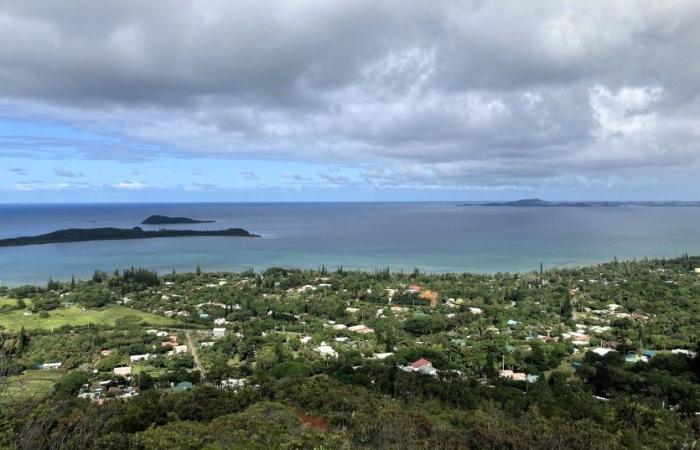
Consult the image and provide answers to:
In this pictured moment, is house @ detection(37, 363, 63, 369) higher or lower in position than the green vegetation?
lower

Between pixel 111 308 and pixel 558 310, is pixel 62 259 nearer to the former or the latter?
pixel 111 308

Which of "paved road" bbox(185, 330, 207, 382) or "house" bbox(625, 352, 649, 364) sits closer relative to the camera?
"paved road" bbox(185, 330, 207, 382)

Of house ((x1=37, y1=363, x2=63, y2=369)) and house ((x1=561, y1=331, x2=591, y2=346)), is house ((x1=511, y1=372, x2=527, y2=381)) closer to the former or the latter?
house ((x1=561, y1=331, x2=591, y2=346))

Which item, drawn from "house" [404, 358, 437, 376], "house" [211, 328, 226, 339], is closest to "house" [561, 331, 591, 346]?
"house" [404, 358, 437, 376]

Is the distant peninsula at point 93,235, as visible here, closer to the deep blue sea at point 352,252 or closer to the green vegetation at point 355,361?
the deep blue sea at point 352,252

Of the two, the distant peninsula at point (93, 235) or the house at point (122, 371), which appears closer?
the house at point (122, 371)

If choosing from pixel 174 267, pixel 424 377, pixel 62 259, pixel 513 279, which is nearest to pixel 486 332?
pixel 424 377

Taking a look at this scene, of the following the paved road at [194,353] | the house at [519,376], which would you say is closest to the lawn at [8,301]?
the paved road at [194,353]
